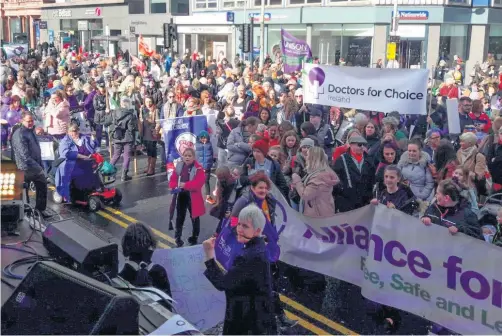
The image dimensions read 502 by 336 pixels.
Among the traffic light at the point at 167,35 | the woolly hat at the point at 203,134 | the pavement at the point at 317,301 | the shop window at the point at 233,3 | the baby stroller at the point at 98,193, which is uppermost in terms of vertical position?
the shop window at the point at 233,3

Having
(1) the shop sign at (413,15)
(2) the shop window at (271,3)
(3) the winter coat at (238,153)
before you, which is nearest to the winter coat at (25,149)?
(3) the winter coat at (238,153)

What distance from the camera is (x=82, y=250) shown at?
4.41 metres

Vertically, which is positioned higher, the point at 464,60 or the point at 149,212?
the point at 464,60

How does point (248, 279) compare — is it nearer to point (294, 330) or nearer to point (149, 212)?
point (294, 330)

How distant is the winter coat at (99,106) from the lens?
1514 cm

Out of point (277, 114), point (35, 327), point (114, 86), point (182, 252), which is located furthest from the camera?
point (114, 86)

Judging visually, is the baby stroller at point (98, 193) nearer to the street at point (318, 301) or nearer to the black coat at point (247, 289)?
the street at point (318, 301)

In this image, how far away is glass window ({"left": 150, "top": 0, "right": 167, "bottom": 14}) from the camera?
4924 cm

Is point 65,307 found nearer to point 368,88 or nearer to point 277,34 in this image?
point 368,88

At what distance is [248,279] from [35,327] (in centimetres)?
148

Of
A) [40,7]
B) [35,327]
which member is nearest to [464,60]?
[35,327]

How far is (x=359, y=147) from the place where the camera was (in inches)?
310

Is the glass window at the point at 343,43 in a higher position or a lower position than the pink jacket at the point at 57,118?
higher

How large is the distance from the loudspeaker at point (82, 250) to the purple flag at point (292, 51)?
15317 millimetres
